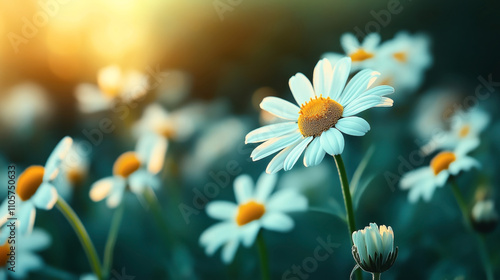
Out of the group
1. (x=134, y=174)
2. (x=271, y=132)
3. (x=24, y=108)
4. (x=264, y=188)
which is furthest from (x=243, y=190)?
(x=24, y=108)

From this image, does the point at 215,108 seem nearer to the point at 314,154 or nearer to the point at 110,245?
the point at 110,245

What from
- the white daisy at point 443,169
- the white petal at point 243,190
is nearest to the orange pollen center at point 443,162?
the white daisy at point 443,169

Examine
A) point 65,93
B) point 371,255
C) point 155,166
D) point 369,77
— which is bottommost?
point 371,255

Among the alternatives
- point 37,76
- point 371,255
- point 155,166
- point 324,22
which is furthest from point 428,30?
point 37,76

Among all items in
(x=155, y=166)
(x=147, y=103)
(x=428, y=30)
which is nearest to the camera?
(x=155, y=166)

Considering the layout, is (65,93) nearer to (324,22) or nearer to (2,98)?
(2,98)

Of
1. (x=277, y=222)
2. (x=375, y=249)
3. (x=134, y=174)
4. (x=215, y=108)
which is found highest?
(x=215, y=108)
